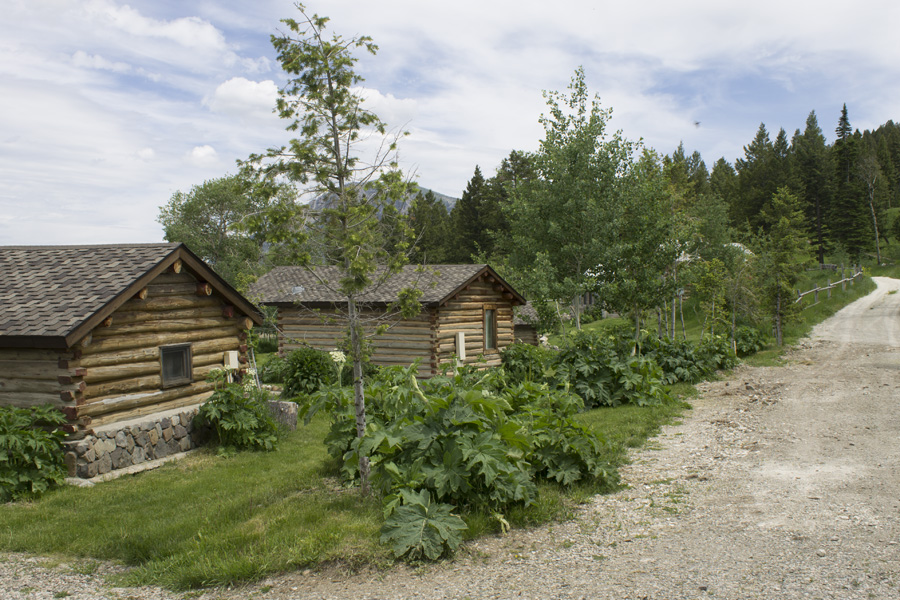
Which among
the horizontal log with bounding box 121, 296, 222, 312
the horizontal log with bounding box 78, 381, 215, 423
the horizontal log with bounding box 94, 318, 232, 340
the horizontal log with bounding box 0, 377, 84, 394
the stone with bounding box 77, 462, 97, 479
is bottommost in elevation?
the stone with bounding box 77, 462, 97, 479

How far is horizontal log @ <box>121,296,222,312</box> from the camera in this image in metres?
11.0

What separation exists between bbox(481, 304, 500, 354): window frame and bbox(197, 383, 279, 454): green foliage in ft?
36.1

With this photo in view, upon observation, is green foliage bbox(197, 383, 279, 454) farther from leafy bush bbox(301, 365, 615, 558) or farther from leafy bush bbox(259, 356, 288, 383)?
leafy bush bbox(259, 356, 288, 383)

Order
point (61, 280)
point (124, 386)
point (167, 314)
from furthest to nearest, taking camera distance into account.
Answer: point (167, 314)
point (61, 280)
point (124, 386)

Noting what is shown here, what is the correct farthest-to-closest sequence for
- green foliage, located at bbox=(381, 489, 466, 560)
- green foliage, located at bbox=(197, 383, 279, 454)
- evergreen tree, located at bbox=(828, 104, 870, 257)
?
evergreen tree, located at bbox=(828, 104, 870, 257) → green foliage, located at bbox=(197, 383, 279, 454) → green foliage, located at bbox=(381, 489, 466, 560)

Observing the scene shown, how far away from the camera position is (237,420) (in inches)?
447

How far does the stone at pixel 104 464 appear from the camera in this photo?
980 centimetres

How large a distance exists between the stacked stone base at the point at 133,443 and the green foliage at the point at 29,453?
0.99 feet

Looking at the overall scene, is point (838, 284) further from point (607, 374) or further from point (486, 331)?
point (607, 374)

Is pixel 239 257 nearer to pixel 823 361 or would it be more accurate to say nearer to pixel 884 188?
pixel 823 361

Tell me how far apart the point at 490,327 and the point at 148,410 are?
13.4 m

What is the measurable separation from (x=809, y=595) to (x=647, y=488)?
9.66 ft

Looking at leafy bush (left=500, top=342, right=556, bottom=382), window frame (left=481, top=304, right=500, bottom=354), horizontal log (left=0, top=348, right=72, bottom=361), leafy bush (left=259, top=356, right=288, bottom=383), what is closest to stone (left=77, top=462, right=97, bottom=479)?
horizontal log (left=0, top=348, right=72, bottom=361)

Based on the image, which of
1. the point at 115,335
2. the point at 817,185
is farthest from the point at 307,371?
the point at 817,185
